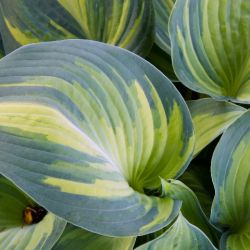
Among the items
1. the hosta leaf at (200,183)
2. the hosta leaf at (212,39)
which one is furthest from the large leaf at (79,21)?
the hosta leaf at (200,183)

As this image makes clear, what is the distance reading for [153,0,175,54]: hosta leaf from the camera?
813 millimetres

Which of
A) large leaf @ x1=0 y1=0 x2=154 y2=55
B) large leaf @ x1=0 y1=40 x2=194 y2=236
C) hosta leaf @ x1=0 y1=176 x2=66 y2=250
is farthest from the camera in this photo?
large leaf @ x1=0 y1=0 x2=154 y2=55

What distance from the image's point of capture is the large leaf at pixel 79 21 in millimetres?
739

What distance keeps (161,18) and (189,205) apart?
38cm

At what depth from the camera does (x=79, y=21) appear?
2.49 feet

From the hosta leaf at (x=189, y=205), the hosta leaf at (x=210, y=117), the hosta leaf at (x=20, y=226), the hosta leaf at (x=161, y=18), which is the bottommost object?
the hosta leaf at (x=20, y=226)

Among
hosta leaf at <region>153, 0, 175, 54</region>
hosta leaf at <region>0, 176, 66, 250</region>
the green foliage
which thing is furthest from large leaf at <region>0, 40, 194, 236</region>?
hosta leaf at <region>153, 0, 175, 54</region>

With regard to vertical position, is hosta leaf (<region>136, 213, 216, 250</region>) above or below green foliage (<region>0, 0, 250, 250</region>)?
below

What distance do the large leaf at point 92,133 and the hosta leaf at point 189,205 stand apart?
2 cm

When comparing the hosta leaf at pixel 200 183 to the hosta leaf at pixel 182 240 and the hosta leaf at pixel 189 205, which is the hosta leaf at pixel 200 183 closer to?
the hosta leaf at pixel 189 205

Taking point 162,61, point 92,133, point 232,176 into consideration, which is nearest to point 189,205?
point 232,176

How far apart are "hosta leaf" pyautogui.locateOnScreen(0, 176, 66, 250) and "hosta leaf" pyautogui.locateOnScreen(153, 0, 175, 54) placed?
14.3 inches

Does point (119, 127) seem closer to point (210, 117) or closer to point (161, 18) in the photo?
point (210, 117)

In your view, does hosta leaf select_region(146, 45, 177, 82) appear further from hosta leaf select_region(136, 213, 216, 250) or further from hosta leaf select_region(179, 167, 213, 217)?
hosta leaf select_region(136, 213, 216, 250)
